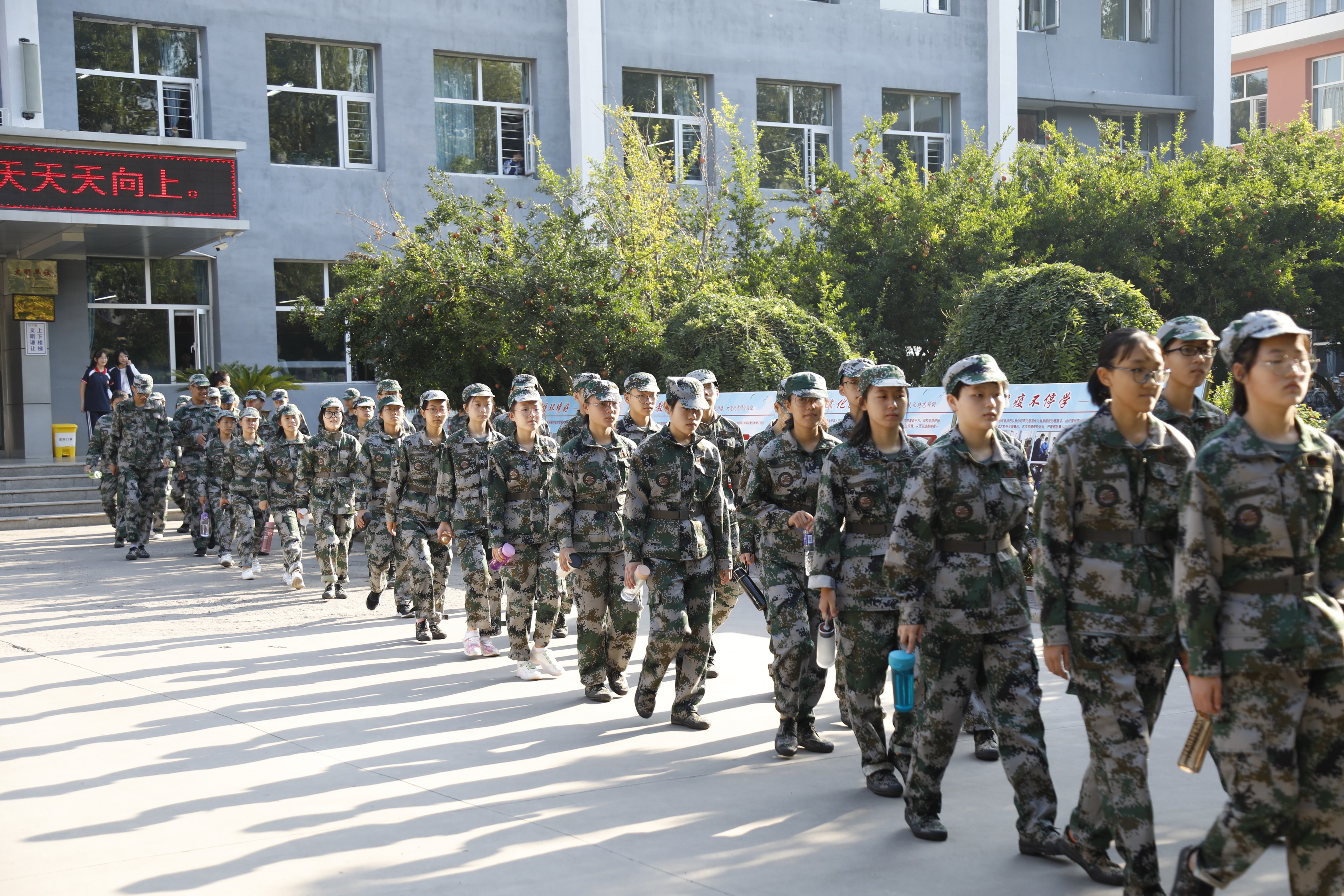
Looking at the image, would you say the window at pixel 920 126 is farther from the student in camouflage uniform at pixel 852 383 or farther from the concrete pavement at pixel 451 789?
the student in camouflage uniform at pixel 852 383

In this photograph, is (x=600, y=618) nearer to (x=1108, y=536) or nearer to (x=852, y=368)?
(x=852, y=368)

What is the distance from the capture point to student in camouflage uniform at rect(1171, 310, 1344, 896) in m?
4.10

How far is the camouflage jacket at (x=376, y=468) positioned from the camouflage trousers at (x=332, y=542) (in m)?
1.02

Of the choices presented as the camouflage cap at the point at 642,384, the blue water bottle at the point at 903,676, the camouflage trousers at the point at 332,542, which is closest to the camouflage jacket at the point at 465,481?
the camouflage cap at the point at 642,384

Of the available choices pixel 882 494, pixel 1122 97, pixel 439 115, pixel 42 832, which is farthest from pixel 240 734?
pixel 1122 97

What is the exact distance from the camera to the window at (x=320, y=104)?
24578 mm

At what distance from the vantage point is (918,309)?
20.6m

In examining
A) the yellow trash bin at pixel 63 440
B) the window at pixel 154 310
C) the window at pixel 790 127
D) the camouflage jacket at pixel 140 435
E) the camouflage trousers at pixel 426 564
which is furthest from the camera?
the window at pixel 790 127

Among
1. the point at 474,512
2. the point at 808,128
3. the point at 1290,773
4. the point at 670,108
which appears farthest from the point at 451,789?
the point at 808,128

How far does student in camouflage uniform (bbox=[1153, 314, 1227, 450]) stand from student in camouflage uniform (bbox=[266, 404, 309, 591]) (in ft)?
34.3

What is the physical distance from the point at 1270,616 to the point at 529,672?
607cm

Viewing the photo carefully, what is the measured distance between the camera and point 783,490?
23.9 ft

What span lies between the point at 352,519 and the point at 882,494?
9.10m

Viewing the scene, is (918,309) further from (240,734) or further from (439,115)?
(240,734)
